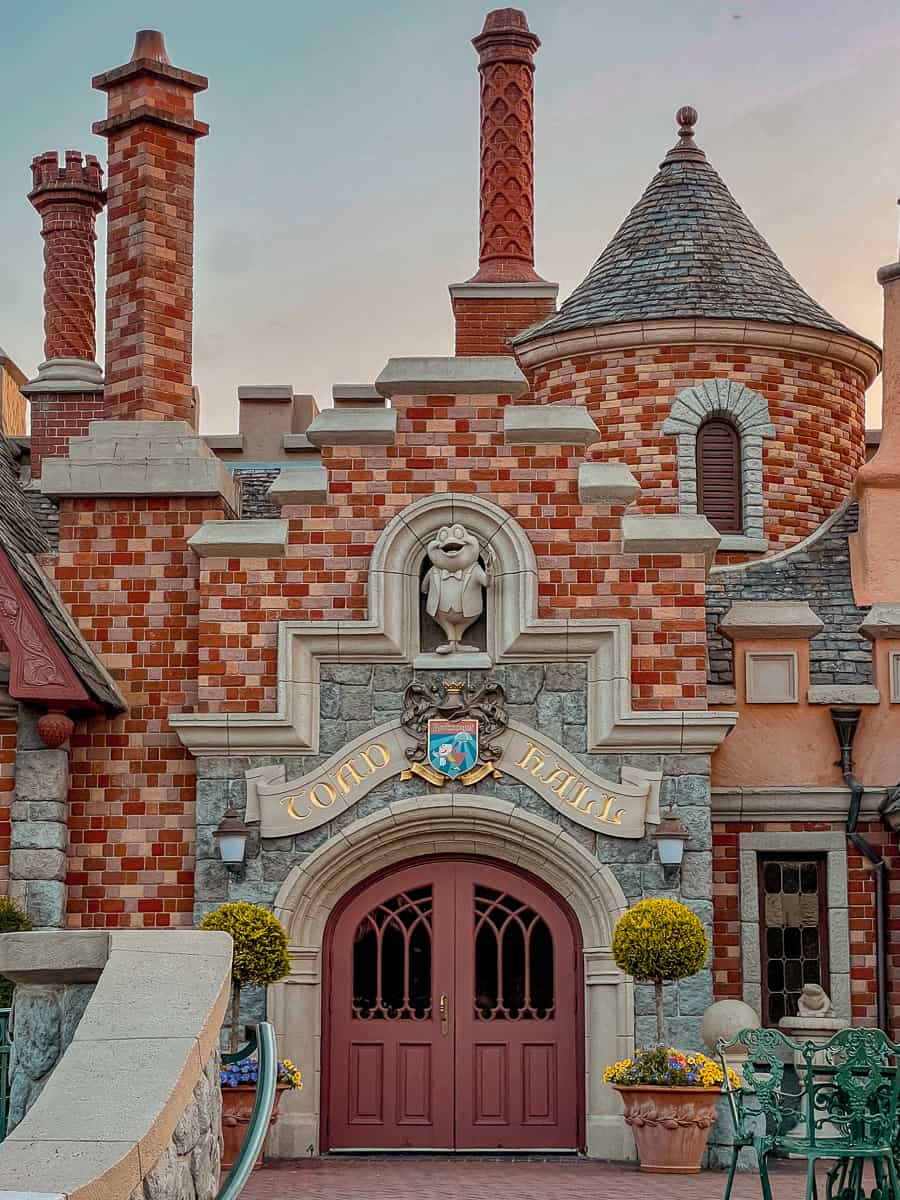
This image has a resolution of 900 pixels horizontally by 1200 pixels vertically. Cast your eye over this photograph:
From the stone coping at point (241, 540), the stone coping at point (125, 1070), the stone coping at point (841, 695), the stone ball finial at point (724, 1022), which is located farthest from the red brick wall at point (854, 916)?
the stone coping at point (125, 1070)


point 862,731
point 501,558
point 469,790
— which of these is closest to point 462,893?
point 469,790

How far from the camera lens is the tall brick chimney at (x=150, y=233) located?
18031 millimetres

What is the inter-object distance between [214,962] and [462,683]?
26.3 feet

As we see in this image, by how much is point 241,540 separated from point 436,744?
2300 millimetres

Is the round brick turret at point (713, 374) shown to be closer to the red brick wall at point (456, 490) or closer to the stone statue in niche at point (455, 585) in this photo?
the red brick wall at point (456, 490)

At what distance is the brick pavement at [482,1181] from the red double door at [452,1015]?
0.41 metres

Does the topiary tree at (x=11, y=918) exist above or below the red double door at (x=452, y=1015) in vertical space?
above

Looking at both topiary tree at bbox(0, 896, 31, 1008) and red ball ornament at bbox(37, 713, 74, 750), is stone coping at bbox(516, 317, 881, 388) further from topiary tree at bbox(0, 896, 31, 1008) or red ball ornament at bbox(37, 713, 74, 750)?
topiary tree at bbox(0, 896, 31, 1008)

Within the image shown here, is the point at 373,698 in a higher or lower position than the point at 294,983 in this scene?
higher

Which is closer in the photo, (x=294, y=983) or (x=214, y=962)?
(x=214, y=962)

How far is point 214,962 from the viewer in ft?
27.6

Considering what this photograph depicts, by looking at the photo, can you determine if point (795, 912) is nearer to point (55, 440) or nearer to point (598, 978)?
point (598, 978)

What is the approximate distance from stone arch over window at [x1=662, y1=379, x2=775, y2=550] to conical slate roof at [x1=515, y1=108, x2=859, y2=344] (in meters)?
0.78

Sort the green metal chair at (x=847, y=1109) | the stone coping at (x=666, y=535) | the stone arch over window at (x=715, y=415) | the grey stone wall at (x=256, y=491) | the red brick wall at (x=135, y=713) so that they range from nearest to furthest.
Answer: the green metal chair at (x=847, y=1109) < the stone coping at (x=666, y=535) < the red brick wall at (x=135, y=713) < the stone arch over window at (x=715, y=415) < the grey stone wall at (x=256, y=491)
